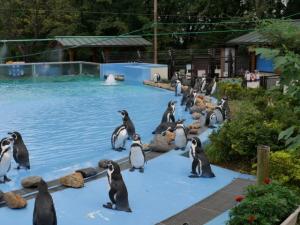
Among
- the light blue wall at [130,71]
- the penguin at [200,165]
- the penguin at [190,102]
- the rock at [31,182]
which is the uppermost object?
the light blue wall at [130,71]

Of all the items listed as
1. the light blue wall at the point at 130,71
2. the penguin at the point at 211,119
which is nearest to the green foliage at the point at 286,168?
the penguin at the point at 211,119

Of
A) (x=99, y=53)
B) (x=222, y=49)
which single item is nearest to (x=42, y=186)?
(x=222, y=49)

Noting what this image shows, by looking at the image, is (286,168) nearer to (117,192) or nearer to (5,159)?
(117,192)

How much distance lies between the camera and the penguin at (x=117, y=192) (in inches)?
241

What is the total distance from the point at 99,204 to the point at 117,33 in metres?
29.7

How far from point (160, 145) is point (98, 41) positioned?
21.0m

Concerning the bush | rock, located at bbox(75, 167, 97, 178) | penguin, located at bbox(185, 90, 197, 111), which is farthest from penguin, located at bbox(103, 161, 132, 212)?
penguin, located at bbox(185, 90, 197, 111)

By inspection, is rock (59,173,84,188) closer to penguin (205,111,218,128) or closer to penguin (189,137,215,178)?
penguin (189,137,215,178)

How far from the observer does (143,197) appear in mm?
6816

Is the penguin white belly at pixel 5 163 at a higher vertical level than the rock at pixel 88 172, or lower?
higher

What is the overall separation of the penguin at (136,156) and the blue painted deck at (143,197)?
170mm

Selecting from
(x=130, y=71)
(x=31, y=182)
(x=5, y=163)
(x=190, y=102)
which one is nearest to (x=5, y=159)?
(x=5, y=163)

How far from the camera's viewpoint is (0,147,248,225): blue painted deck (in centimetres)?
→ 601

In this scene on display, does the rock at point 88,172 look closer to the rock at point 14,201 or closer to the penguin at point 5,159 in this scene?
the penguin at point 5,159
